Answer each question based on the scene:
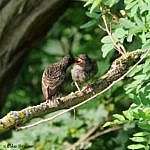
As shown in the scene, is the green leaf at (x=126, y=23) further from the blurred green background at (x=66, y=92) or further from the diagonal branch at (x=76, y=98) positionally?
the blurred green background at (x=66, y=92)

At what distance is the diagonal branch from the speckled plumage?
11 centimetres

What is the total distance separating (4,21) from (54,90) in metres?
1.05

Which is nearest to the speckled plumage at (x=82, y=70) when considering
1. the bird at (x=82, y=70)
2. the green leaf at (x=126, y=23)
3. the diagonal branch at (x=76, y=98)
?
the bird at (x=82, y=70)

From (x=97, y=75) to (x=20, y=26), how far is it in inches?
30.5

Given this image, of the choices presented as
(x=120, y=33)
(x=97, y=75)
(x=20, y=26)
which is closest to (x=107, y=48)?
(x=120, y=33)

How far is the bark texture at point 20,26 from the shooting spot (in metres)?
3.47

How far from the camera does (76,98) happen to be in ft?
8.04

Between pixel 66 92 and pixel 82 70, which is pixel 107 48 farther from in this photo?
pixel 66 92

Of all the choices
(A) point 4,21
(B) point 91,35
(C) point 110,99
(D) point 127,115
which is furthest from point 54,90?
(B) point 91,35

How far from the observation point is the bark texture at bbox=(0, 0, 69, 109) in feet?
11.4

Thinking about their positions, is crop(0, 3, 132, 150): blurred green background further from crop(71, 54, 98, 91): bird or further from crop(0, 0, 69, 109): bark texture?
crop(0, 0, 69, 109): bark texture

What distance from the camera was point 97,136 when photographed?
407cm

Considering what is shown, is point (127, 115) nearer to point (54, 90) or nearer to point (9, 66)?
point (54, 90)

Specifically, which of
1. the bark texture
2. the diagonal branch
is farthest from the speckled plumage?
the bark texture
